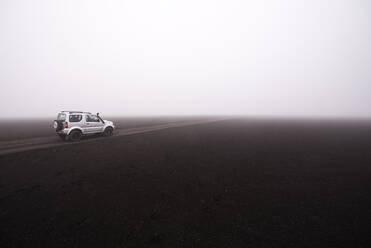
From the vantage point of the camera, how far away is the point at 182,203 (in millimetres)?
4574

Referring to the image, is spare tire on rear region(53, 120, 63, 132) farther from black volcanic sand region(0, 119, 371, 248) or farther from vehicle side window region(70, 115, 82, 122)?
black volcanic sand region(0, 119, 371, 248)

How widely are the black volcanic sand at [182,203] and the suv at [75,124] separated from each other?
4.24 metres

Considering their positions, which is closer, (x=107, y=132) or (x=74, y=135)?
(x=74, y=135)

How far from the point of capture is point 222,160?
8617 millimetres

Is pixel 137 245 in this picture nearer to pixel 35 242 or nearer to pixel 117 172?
pixel 35 242

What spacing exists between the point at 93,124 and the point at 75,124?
1.54 m

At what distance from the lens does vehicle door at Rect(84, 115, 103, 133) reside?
1335 centimetres

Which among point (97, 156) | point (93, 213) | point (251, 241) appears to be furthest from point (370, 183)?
point (97, 156)

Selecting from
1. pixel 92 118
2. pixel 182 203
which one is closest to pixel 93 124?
pixel 92 118

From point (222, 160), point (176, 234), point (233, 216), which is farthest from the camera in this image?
point (222, 160)

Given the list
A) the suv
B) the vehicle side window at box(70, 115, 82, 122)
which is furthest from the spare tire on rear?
the vehicle side window at box(70, 115, 82, 122)

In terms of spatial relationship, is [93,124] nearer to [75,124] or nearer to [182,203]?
[75,124]

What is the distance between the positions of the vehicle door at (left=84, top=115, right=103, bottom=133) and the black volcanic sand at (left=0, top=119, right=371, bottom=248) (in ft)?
18.1

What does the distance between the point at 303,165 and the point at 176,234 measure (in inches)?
307
